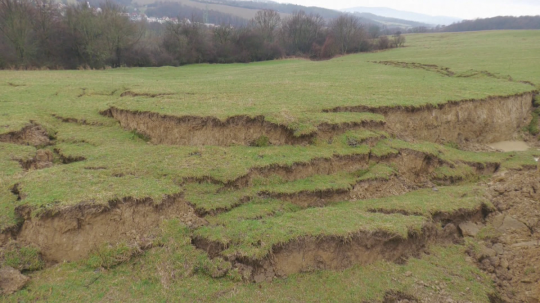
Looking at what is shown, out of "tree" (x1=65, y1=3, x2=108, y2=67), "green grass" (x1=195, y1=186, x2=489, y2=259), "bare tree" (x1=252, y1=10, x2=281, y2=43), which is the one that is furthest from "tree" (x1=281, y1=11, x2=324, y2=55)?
"green grass" (x1=195, y1=186, x2=489, y2=259)

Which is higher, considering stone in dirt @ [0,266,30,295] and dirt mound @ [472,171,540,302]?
stone in dirt @ [0,266,30,295]

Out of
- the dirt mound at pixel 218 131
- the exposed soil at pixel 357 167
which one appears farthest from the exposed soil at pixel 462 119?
the dirt mound at pixel 218 131

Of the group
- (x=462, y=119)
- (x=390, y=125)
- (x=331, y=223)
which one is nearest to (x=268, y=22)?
(x=462, y=119)

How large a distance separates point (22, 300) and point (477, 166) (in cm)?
1424

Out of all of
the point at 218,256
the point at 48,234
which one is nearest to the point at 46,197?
the point at 48,234

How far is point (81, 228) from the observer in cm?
716

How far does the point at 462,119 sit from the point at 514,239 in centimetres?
838

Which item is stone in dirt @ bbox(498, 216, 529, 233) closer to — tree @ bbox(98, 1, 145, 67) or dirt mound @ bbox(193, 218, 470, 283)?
dirt mound @ bbox(193, 218, 470, 283)

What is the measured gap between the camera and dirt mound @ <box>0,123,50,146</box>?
11.3 meters

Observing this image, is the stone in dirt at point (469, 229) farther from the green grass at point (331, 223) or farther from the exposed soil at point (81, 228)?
the exposed soil at point (81, 228)

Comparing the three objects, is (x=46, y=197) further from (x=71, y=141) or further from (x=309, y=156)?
(x=309, y=156)

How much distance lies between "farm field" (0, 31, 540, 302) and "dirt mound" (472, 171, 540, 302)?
40 millimetres

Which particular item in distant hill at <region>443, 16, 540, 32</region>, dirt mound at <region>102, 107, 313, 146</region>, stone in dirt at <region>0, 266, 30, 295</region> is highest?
distant hill at <region>443, 16, 540, 32</region>

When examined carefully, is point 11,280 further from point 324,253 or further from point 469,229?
point 469,229
